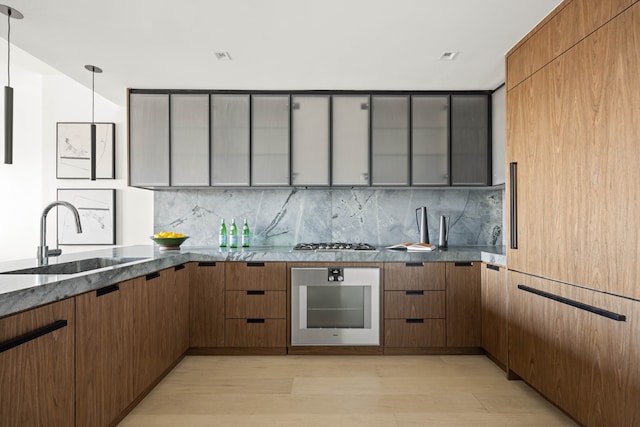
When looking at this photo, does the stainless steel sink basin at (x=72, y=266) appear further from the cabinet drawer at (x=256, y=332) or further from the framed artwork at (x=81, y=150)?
the framed artwork at (x=81, y=150)

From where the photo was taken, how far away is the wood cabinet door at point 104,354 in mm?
1761

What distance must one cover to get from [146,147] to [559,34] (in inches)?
128

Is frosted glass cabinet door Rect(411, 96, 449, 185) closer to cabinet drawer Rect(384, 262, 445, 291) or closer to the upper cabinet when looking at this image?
the upper cabinet

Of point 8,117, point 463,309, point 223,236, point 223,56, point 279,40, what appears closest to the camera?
point 8,117

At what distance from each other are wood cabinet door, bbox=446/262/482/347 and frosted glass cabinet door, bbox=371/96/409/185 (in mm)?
976

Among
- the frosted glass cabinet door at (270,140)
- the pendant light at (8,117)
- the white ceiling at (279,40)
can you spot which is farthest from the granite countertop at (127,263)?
the white ceiling at (279,40)

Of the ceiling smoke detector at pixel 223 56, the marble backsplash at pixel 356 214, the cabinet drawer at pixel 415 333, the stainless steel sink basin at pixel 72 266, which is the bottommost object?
the cabinet drawer at pixel 415 333

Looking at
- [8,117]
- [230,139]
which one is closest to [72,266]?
[8,117]

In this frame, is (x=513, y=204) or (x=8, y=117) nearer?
(x=8, y=117)

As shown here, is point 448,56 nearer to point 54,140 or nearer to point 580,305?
point 580,305

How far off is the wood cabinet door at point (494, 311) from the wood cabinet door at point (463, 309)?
6 centimetres

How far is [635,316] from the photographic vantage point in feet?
5.43

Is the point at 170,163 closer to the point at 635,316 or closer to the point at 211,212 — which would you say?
the point at 211,212

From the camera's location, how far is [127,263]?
2305 mm
